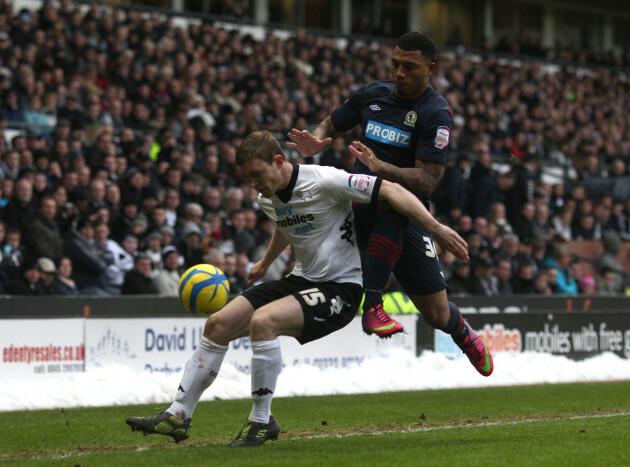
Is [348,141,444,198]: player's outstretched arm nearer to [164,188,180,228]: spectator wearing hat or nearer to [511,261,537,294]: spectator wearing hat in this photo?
[164,188,180,228]: spectator wearing hat

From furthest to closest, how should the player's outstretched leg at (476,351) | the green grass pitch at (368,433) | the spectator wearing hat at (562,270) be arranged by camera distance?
the spectator wearing hat at (562,270) → the player's outstretched leg at (476,351) → the green grass pitch at (368,433)

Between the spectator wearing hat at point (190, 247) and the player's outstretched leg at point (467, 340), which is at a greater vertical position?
the spectator wearing hat at point (190, 247)

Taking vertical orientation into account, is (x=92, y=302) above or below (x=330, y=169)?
below

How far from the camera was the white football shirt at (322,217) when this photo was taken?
6.96 meters

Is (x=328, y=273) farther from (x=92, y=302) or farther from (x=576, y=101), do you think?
(x=576, y=101)

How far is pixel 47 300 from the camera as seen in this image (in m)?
11.6

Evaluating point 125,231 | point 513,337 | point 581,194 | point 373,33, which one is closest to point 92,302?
point 125,231

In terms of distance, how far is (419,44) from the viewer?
736 cm

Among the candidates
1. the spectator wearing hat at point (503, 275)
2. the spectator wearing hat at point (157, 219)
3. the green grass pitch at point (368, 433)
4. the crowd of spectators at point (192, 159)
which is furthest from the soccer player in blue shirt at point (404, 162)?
the spectator wearing hat at point (503, 275)

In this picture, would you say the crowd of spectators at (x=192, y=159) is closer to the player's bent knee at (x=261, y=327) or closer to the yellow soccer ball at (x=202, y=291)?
the yellow soccer ball at (x=202, y=291)

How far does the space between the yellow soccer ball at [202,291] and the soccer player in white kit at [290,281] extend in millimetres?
641

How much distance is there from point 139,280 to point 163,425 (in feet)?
20.8

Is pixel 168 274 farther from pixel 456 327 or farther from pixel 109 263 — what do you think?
pixel 456 327

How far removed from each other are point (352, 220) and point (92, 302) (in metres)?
5.67
